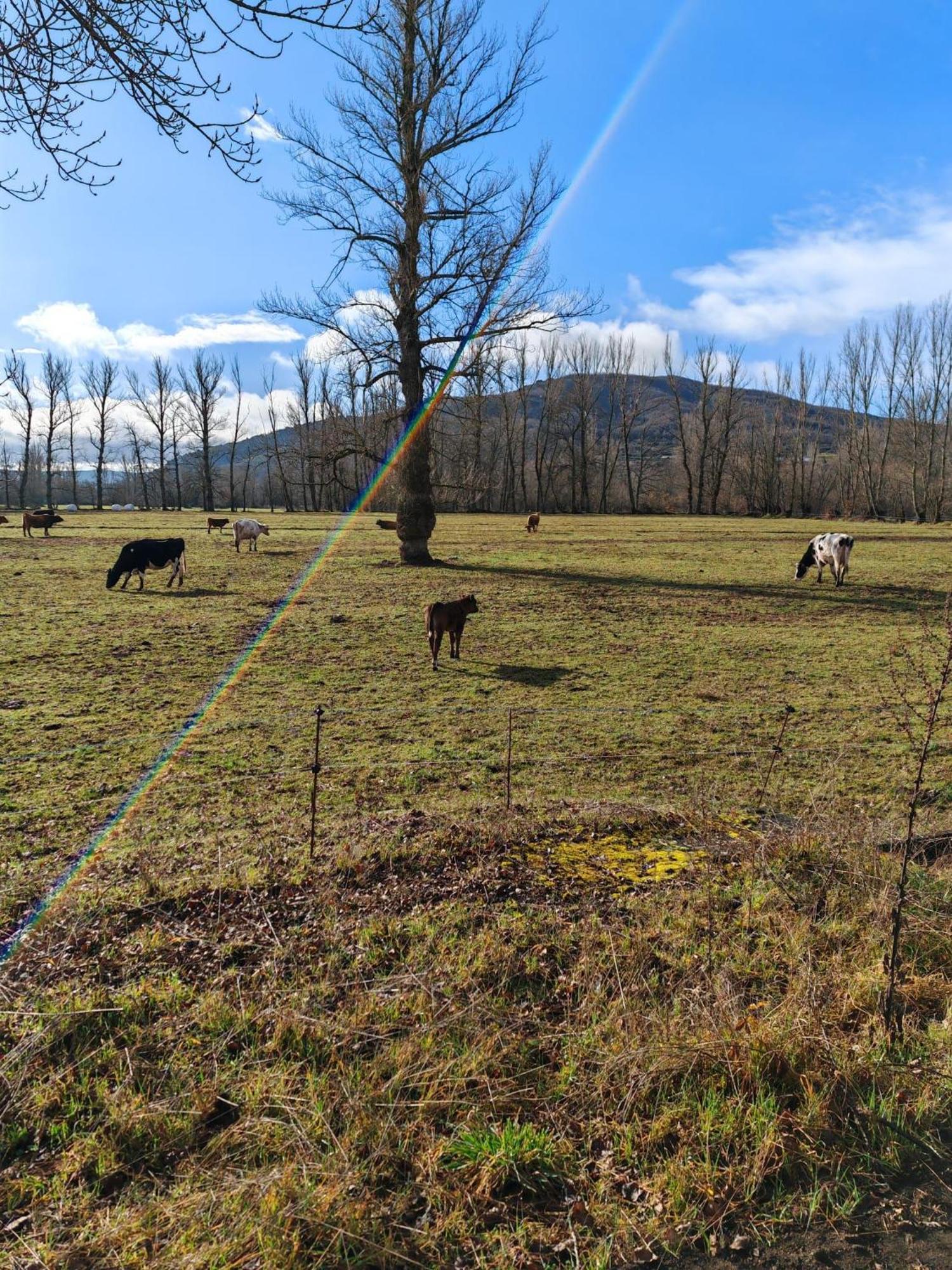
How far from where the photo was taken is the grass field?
2.21 m

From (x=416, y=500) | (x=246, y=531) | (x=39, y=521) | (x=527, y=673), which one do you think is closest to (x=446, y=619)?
(x=527, y=673)

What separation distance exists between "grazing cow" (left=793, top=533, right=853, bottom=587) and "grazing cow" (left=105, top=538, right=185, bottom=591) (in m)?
18.2

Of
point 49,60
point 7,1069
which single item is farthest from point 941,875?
point 49,60

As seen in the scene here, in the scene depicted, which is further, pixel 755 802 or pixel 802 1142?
pixel 755 802

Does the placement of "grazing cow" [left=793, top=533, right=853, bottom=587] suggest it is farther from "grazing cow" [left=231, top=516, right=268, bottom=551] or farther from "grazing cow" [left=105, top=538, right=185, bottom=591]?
"grazing cow" [left=231, top=516, right=268, bottom=551]

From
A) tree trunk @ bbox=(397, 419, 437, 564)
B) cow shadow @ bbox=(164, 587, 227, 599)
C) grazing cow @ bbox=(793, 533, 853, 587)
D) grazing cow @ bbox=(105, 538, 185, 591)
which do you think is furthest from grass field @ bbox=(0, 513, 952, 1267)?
tree trunk @ bbox=(397, 419, 437, 564)

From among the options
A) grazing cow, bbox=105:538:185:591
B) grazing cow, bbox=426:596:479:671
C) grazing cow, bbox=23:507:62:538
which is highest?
grazing cow, bbox=23:507:62:538

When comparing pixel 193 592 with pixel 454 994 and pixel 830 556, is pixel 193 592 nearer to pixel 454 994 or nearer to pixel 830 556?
pixel 454 994

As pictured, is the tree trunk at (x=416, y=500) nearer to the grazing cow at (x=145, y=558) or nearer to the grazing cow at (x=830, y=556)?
the grazing cow at (x=145, y=558)

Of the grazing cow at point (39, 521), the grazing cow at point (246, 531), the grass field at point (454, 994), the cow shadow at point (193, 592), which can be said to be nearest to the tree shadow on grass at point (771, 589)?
the cow shadow at point (193, 592)

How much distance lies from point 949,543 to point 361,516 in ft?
130

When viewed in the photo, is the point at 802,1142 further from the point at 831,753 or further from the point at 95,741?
the point at 95,741

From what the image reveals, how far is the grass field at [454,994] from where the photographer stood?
2.21 metres

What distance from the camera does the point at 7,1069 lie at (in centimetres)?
260
